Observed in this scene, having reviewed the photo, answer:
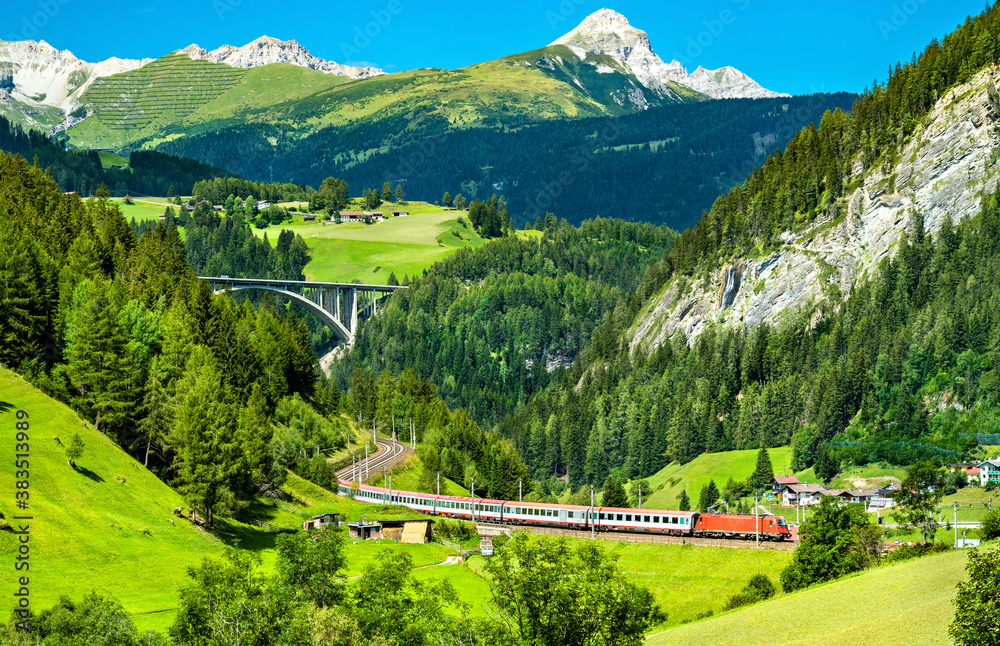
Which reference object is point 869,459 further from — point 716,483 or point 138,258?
point 138,258

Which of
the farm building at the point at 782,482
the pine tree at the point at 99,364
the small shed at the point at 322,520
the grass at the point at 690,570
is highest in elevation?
the pine tree at the point at 99,364

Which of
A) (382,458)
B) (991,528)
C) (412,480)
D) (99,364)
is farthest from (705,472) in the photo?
Answer: (99,364)

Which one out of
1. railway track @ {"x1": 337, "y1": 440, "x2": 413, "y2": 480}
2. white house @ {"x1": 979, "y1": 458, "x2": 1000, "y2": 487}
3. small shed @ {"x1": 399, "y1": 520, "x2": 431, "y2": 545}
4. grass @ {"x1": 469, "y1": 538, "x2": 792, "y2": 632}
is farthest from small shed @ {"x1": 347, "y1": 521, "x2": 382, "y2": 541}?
white house @ {"x1": 979, "y1": 458, "x2": 1000, "y2": 487}

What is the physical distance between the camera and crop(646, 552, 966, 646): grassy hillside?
48.4m

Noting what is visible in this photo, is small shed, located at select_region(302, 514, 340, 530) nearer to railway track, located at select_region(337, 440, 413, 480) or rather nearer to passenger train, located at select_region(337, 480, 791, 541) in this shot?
passenger train, located at select_region(337, 480, 791, 541)

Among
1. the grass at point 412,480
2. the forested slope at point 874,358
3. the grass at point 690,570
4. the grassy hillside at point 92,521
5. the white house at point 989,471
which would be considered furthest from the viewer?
the forested slope at point 874,358

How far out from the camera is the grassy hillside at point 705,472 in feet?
496

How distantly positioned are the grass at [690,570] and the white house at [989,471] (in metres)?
53.0

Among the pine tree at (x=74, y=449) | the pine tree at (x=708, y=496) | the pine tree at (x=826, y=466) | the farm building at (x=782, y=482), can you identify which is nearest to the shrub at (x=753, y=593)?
the pine tree at (x=74, y=449)

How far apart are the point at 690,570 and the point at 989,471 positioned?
58667 mm

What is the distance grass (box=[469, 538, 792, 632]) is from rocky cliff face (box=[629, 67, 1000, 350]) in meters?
115

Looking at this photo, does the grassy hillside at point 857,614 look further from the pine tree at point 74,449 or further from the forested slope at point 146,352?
the forested slope at point 146,352

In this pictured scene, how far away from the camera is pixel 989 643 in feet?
133

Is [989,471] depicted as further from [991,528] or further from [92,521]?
[92,521]
